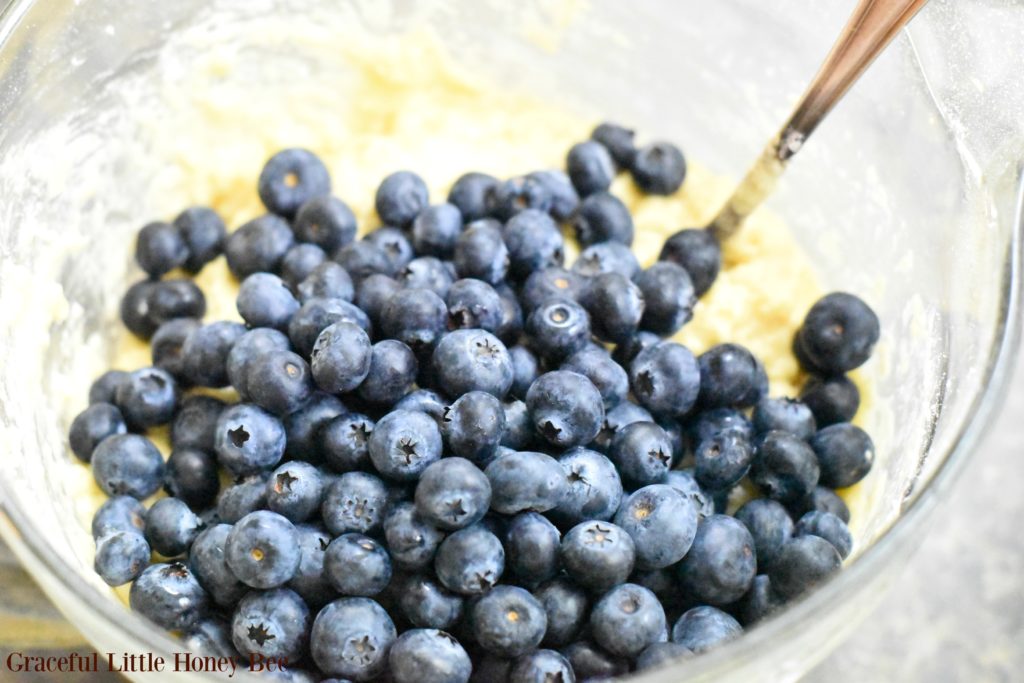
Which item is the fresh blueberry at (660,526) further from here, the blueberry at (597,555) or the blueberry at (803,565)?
the blueberry at (803,565)

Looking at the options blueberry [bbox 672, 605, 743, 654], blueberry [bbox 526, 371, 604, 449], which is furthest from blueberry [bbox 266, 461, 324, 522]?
blueberry [bbox 672, 605, 743, 654]

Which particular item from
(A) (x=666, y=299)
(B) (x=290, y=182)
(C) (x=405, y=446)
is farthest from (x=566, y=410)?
(B) (x=290, y=182)

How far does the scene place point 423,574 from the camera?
1.22 meters

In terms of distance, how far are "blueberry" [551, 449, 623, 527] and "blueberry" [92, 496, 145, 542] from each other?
607 millimetres

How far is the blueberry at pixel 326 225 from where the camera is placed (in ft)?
5.41

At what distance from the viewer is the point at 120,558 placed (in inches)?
49.8

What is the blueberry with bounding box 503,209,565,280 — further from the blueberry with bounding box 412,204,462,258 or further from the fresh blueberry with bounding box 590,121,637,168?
the fresh blueberry with bounding box 590,121,637,168

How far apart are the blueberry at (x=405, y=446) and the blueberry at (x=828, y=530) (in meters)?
0.55

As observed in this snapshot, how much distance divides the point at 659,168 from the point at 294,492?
0.93 meters

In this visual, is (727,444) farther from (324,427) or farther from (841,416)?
(324,427)

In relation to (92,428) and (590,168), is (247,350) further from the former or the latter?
(590,168)

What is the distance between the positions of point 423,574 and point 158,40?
44.8 inches

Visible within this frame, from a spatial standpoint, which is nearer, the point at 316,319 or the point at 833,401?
the point at 316,319

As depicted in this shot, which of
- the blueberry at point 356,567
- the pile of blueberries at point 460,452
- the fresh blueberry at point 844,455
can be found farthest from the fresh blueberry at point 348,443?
the fresh blueberry at point 844,455
